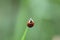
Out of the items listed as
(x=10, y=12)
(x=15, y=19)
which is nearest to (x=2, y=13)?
(x=10, y=12)

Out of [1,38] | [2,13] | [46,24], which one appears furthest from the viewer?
[2,13]

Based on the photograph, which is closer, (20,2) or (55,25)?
(55,25)

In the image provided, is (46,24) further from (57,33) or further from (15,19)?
(15,19)

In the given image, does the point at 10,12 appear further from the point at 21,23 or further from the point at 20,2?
the point at 21,23

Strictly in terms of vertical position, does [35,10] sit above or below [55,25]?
above

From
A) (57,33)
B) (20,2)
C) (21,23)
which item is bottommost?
(57,33)

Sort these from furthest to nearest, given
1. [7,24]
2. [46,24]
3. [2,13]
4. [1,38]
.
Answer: [2,13] < [7,24] < [46,24] < [1,38]
